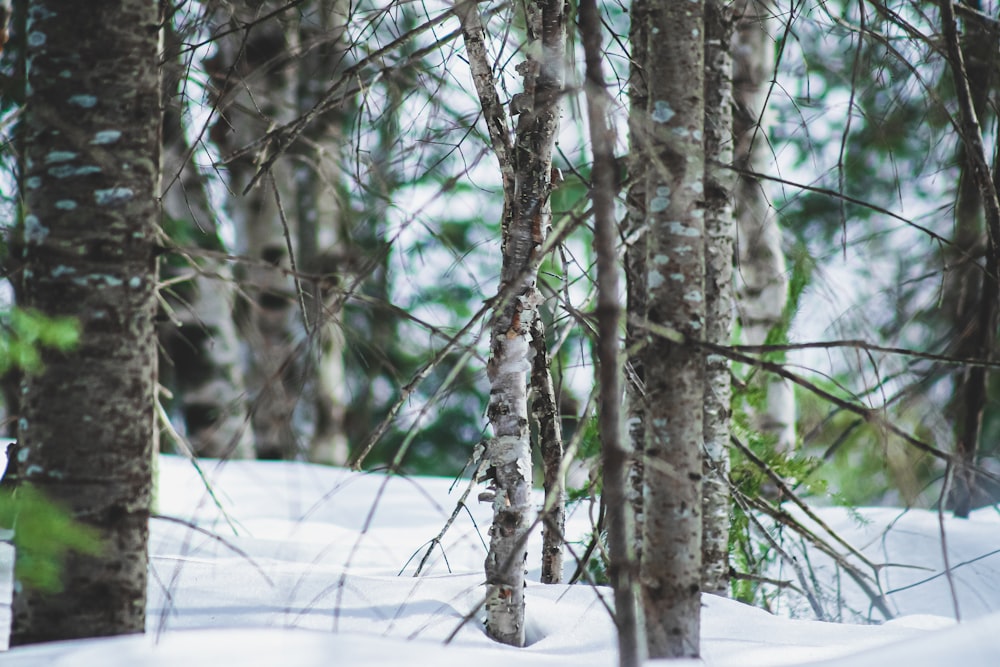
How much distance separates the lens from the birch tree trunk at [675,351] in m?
1.64

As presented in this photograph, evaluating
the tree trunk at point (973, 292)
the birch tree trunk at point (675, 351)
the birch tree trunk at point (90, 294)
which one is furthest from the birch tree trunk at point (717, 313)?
the birch tree trunk at point (90, 294)

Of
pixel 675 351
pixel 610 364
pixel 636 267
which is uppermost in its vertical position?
pixel 636 267

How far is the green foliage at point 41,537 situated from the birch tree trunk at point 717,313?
76.6 inches

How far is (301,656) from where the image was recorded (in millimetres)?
1386

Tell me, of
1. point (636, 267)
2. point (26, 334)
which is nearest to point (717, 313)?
point (636, 267)

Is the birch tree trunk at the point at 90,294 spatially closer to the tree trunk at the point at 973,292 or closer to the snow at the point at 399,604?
the snow at the point at 399,604

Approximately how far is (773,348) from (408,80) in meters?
1.65

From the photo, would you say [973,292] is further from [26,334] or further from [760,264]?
[26,334]

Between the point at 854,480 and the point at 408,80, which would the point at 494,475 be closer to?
the point at 408,80

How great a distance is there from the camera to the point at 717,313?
285 cm

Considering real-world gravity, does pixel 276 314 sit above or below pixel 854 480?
above

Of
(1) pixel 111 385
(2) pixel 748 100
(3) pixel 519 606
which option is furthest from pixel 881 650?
(2) pixel 748 100

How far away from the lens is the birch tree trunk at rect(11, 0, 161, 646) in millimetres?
1618

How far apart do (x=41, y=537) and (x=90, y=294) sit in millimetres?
492
